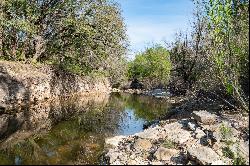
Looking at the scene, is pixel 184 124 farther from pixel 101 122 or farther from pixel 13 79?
pixel 13 79

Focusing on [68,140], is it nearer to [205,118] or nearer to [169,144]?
[169,144]

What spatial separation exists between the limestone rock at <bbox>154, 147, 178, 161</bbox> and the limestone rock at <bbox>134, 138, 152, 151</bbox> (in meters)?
1.41

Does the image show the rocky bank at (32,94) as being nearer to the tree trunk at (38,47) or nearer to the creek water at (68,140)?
the creek water at (68,140)

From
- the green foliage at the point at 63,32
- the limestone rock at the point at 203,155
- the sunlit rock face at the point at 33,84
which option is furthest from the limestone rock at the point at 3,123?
the green foliage at the point at 63,32

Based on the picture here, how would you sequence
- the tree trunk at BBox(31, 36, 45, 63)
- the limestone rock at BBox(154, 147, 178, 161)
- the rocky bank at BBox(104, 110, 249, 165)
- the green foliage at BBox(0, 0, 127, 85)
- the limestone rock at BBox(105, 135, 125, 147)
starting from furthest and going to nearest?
the tree trunk at BBox(31, 36, 45, 63)
the green foliage at BBox(0, 0, 127, 85)
the limestone rock at BBox(105, 135, 125, 147)
the limestone rock at BBox(154, 147, 178, 161)
the rocky bank at BBox(104, 110, 249, 165)

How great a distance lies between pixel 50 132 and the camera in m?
24.4

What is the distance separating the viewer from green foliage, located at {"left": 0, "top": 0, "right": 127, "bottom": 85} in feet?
150

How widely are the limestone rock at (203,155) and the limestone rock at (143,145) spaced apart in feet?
9.07

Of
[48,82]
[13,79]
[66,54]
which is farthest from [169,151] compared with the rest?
[66,54]

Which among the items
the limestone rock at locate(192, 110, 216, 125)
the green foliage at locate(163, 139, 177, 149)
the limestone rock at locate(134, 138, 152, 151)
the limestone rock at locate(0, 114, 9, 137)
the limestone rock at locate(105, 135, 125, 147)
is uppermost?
the limestone rock at locate(192, 110, 216, 125)

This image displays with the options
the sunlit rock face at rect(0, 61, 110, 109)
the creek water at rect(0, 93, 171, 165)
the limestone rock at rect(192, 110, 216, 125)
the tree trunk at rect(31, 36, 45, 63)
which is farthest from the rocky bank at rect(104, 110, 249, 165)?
the tree trunk at rect(31, 36, 45, 63)

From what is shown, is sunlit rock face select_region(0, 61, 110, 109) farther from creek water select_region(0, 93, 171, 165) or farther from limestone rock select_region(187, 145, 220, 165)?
limestone rock select_region(187, 145, 220, 165)

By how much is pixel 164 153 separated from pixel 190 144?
1655 millimetres

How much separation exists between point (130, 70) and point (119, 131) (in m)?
98.2
